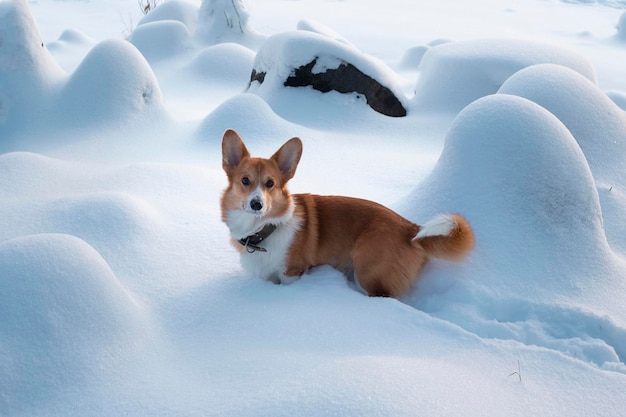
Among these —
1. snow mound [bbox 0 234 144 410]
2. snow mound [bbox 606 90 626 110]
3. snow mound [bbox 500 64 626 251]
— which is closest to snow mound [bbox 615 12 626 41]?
snow mound [bbox 606 90 626 110]

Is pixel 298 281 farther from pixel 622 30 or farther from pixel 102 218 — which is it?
pixel 622 30

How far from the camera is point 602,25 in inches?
696

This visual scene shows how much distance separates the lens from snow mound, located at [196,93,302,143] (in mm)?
5398

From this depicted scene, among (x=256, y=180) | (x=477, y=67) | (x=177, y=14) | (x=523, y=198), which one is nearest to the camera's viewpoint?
(x=256, y=180)

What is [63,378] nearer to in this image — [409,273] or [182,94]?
[409,273]

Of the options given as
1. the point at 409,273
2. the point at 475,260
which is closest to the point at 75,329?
the point at 409,273

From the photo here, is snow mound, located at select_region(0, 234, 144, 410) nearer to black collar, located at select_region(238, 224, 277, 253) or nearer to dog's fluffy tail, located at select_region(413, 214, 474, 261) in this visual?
black collar, located at select_region(238, 224, 277, 253)

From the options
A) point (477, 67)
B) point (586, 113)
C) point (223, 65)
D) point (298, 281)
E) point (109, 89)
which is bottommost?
point (223, 65)

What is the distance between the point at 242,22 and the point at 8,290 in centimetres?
1011

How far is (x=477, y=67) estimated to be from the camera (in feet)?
21.6

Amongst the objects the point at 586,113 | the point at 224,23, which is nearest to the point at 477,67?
the point at 586,113

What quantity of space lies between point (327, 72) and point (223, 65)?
10.5ft

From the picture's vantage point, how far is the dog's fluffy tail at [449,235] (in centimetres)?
261

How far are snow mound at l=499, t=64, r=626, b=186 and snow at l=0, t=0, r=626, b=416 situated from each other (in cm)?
1
